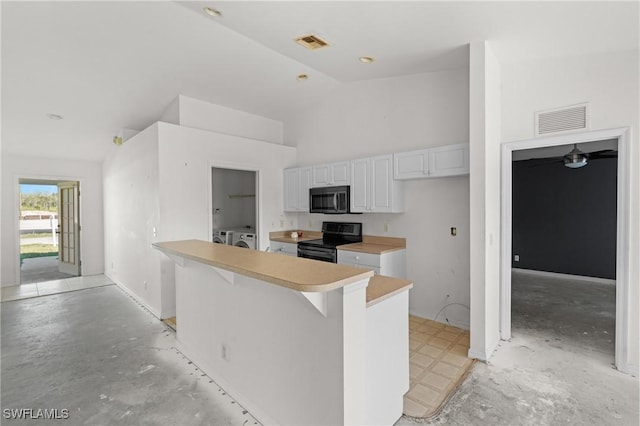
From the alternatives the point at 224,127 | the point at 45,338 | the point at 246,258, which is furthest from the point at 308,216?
the point at 45,338

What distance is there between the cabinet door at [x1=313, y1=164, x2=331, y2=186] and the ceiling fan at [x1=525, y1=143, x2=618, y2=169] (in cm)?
284

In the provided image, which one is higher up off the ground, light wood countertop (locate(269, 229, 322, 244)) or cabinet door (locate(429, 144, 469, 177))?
cabinet door (locate(429, 144, 469, 177))

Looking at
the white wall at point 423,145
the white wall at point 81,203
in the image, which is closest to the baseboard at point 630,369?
the white wall at point 423,145

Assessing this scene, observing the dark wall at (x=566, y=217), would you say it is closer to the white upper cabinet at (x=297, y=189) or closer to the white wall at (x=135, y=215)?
the white upper cabinet at (x=297, y=189)

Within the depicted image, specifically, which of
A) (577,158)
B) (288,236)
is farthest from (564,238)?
(288,236)

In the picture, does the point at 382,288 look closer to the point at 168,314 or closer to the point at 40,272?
the point at 168,314

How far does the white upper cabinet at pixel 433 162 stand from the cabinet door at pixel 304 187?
149 centimetres

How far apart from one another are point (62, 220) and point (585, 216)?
35.7ft

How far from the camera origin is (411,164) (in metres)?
3.54

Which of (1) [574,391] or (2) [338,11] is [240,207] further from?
(1) [574,391]

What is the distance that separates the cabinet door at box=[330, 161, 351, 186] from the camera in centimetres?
418

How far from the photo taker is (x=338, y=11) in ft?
7.71

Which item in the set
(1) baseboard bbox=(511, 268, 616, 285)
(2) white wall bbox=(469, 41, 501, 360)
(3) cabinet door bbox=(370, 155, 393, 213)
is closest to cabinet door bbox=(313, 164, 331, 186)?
(3) cabinet door bbox=(370, 155, 393, 213)

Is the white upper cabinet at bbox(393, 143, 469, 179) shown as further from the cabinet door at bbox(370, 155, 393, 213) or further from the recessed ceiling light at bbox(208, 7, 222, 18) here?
the recessed ceiling light at bbox(208, 7, 222, 18)
